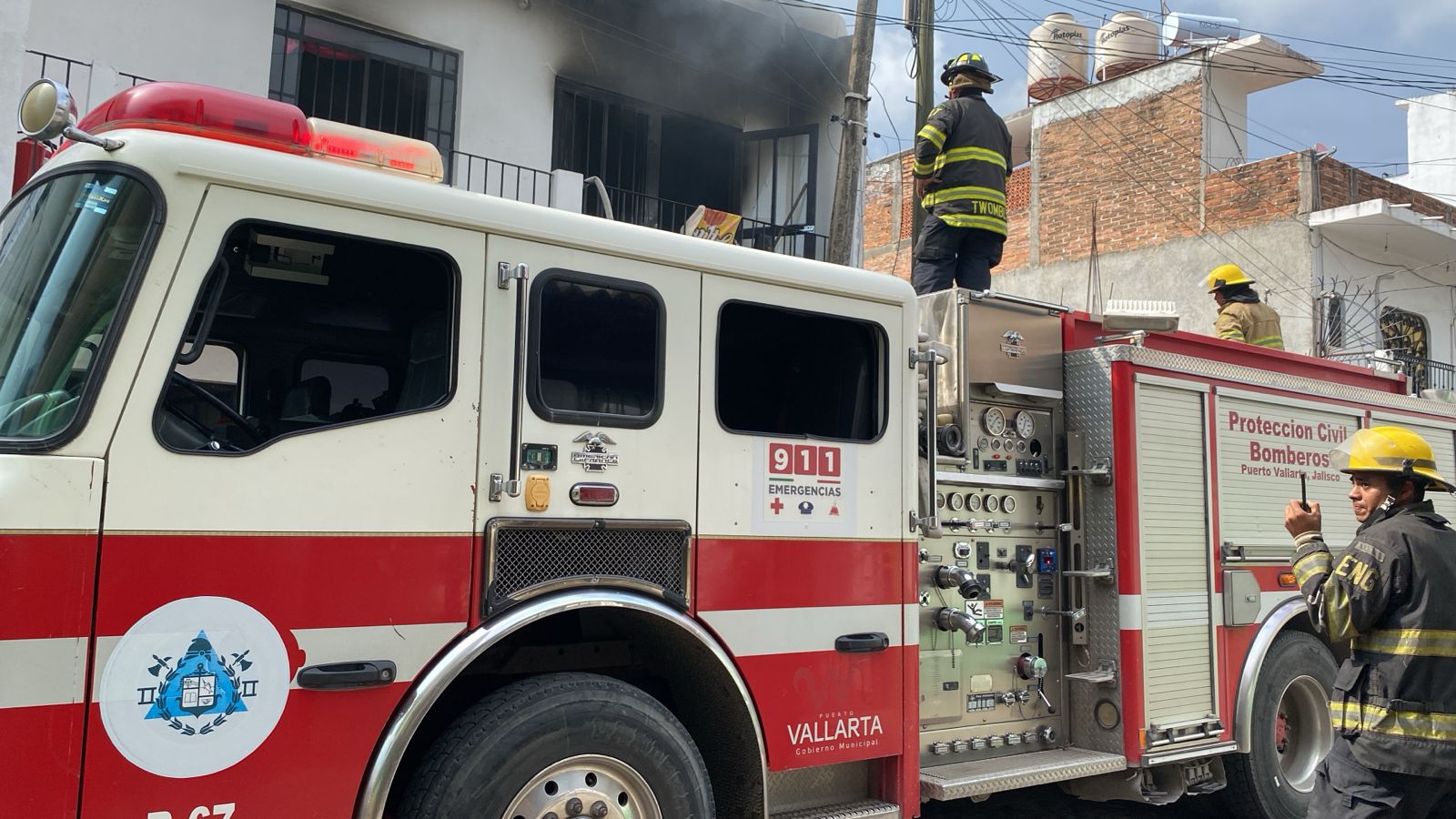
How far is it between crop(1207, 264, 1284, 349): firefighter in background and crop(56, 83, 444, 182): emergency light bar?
5892 millimetres

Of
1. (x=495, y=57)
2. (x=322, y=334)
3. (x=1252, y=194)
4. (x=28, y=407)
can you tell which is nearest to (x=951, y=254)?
(x=322, y=334)

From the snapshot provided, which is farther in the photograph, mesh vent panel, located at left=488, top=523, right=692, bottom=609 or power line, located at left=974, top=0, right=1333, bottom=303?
power line, located at left=974, top=0, right=1333, bottom=303

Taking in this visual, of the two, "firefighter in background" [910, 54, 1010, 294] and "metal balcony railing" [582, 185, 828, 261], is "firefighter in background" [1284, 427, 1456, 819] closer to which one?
"firefighter in background" [910, 54, 1010, 294]

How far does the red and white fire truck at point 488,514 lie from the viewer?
2.99m

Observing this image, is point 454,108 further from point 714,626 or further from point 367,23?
point 714,626

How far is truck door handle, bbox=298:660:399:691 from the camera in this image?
3189mm

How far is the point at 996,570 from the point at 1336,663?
2.79 meters

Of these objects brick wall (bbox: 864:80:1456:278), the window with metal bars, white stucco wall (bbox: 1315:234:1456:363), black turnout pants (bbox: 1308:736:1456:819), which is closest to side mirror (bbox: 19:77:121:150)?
black turnout pants (bbox: 1308:736:1456:819)

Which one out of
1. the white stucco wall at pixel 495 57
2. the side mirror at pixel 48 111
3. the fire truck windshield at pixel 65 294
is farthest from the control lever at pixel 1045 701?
the white stucco wall at pixel 495 57

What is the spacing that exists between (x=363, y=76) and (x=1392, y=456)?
8426 millimetres

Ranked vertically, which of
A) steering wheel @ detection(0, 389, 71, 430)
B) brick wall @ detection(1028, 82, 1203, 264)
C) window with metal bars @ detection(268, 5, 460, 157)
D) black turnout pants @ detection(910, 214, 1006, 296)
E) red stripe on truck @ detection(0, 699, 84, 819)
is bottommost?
red stripe on truck @ detection(0, 699, 84, 819)

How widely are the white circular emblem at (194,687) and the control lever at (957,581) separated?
283 centimetres

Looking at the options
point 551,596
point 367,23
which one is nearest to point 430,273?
point 551,596

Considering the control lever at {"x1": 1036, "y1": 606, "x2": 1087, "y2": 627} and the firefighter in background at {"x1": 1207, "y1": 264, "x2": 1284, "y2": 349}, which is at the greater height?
the firefighter in background at {"x1": 1207, "y1": 264, "x2": 1284, "y2": 349}
